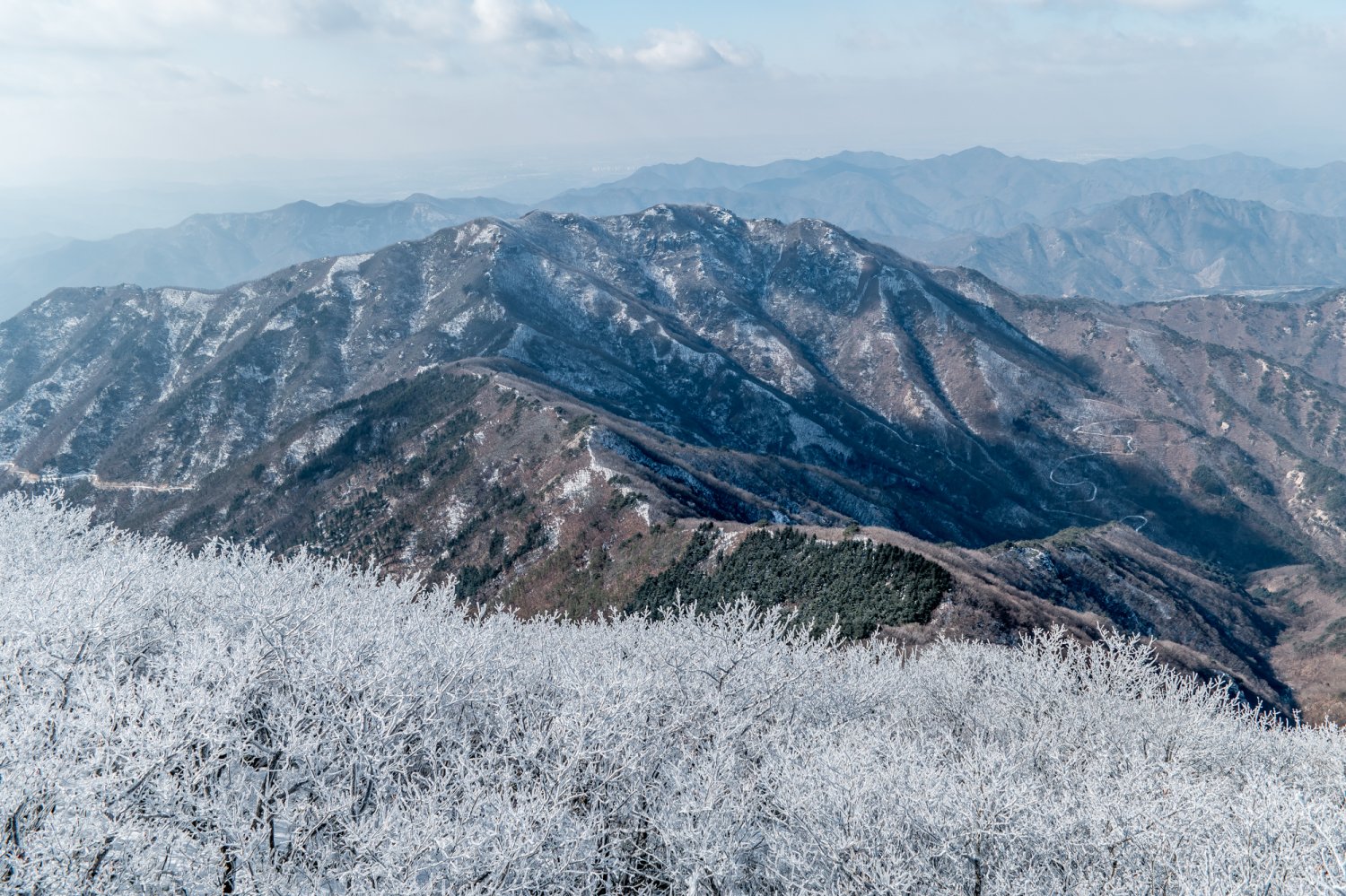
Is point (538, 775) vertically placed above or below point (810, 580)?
above

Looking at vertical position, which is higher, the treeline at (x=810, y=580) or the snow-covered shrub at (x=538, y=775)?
the snow-covered shrub at (x=538, y=775)

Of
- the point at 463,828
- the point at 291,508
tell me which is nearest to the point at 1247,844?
the point at 463,828

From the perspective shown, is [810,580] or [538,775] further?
[810,580]

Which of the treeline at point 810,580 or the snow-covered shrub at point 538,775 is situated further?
the treeline at point 810,580

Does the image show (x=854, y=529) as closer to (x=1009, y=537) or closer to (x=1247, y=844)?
(x=1247, y=844)
